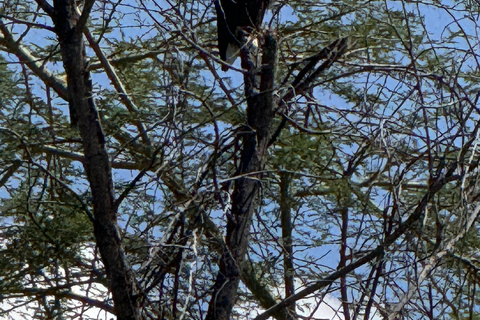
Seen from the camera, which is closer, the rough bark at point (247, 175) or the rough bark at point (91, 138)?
the rough bark at point (247, 175)

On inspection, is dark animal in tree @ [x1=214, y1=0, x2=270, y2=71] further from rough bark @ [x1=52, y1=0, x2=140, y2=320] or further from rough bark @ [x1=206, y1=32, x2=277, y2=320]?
rough bark @ [x1=52, y1=0, x2=140, y2=320]

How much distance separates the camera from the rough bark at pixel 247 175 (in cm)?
321

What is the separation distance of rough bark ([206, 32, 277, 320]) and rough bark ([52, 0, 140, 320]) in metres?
0.52

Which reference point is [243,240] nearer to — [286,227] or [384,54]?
[286,227]

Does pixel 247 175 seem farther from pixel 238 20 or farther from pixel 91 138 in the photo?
pixel 238 20

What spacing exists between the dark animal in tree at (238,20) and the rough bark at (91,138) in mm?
729

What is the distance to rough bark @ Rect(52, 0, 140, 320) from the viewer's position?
136 inches

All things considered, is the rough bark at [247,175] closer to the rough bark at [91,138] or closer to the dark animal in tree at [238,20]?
the dark animal in tree at [238,20]

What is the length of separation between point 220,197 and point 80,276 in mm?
2225

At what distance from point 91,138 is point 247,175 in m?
0.82

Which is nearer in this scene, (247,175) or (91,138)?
(247,175)

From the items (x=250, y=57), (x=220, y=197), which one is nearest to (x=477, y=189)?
(x=220, y=197)

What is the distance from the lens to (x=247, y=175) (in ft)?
11.1

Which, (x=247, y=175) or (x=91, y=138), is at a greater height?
(x=91, y=138)
